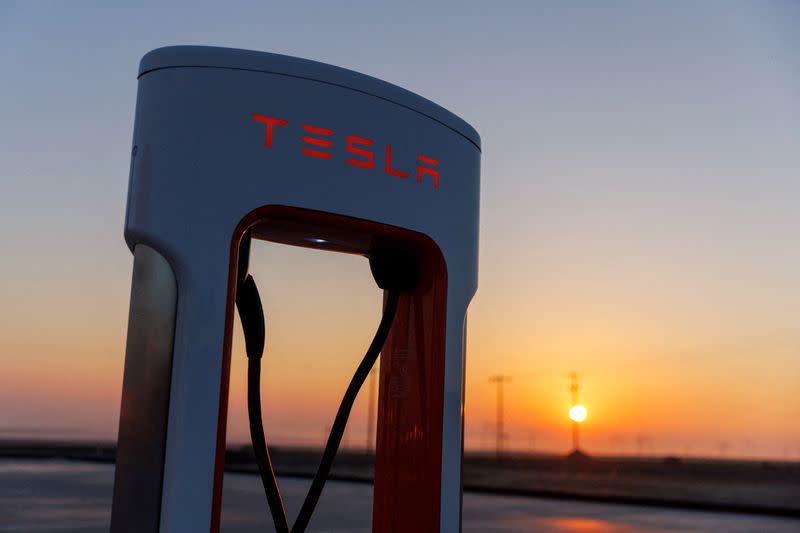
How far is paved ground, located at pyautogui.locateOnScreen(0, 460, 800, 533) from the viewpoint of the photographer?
8.18 m

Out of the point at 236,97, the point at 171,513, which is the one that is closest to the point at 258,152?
the point at 236,97

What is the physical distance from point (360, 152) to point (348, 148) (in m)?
0.03

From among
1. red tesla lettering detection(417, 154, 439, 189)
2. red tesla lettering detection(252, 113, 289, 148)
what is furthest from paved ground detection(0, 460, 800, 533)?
red tesla lettering detection(252, 113, 289, 148)

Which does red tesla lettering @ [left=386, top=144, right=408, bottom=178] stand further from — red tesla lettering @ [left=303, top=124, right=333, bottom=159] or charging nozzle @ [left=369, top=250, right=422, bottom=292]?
charging nozzle @ [left=369, top=250, right=422, bottom=292]

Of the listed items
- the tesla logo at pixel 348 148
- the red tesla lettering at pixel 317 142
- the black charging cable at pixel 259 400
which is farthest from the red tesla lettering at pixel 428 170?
the black charging cable at pixel 259 400

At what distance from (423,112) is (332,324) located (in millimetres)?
601

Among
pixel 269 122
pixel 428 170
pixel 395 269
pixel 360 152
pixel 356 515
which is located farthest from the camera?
pixel 356 515

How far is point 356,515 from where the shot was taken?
9.31 meters

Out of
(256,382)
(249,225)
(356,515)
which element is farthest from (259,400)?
(356,515)

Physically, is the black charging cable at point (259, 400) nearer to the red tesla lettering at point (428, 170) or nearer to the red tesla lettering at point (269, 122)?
the red tesla lettering at point (269, 122)

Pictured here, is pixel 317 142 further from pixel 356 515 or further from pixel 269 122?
pixel 356 515

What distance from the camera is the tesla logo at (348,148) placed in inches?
69.5

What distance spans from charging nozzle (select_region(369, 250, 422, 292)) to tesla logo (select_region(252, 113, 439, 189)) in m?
0.23

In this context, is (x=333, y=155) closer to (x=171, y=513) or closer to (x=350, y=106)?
(x=350, y=106)
